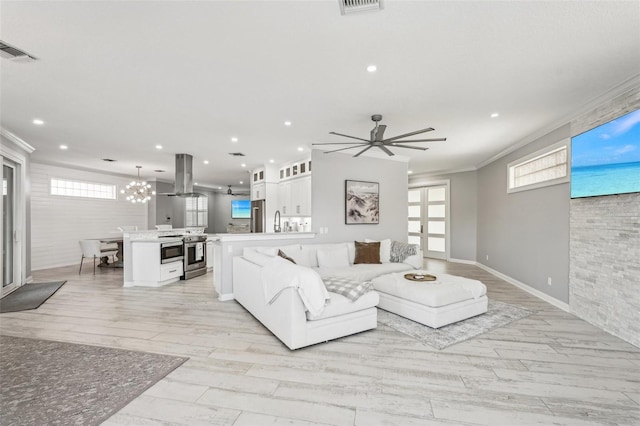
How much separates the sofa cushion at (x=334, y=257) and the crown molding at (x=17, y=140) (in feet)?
18.2

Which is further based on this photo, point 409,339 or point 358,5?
point 409,339

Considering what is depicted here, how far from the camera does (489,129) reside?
4.74 metres

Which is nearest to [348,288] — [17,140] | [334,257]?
[334,257]

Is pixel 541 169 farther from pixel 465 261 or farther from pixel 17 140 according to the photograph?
pixel 17 140

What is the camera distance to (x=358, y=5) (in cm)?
190

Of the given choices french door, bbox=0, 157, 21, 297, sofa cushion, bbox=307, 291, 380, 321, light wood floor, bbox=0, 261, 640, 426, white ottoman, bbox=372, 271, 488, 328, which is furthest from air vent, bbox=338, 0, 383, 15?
french door, bbox=0, 157, 21, 297

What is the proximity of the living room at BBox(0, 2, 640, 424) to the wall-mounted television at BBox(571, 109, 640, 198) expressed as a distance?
213 millimetres

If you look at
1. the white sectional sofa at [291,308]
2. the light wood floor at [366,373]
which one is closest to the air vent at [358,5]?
the white sectional sofa at [291,308]

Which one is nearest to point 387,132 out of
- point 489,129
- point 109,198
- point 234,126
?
point 489,129

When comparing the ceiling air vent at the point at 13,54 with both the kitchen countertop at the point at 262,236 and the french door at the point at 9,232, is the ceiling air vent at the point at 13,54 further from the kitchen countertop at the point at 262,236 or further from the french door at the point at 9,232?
the french door at the point at 9,232

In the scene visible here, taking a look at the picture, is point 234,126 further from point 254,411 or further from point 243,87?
point 254,411

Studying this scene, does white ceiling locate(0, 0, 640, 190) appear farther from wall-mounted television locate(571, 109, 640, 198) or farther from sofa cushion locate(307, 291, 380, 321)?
sofa cushion locate(307, 291, 380, 321)

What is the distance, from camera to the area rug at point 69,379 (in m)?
1.97

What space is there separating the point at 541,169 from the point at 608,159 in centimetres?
183
